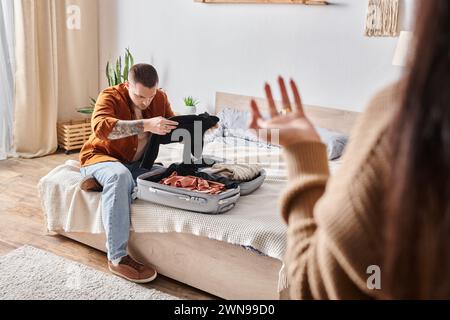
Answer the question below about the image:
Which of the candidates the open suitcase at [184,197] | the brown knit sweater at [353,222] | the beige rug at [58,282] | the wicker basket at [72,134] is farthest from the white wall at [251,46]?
the brown knit sweater at [353,222]

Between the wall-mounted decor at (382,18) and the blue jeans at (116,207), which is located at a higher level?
the wall-mounted decor at (382,18)

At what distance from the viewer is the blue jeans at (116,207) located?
2.39 metres

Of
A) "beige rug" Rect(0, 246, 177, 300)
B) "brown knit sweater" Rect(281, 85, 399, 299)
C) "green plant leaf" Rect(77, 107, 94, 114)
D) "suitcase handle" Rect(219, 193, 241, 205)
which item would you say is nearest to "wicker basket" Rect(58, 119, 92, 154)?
"green plant leaf" Rect(77, 107, 94, 114)

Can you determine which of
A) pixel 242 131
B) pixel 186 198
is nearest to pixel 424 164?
pixel 186 198

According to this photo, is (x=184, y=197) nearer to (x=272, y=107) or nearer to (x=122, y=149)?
(x=122, y=149)

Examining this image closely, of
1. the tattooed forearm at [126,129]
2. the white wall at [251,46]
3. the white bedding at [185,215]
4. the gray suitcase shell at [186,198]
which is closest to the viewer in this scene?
the white bedding at [185,215]

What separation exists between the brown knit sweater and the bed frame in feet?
4.55

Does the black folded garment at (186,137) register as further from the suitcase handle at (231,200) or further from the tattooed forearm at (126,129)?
the suitcase handle at (231,200)

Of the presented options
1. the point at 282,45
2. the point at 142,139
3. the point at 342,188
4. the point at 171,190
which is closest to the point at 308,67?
the point at 282,45

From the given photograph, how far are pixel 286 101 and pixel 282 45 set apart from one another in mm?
3014

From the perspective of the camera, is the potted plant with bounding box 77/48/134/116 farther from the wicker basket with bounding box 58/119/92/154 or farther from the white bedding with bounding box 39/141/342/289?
the white bedding with bounding box 39/141/342/289

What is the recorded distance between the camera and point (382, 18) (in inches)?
131

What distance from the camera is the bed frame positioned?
2.17 meters

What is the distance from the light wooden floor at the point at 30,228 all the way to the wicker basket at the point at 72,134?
484 mm
